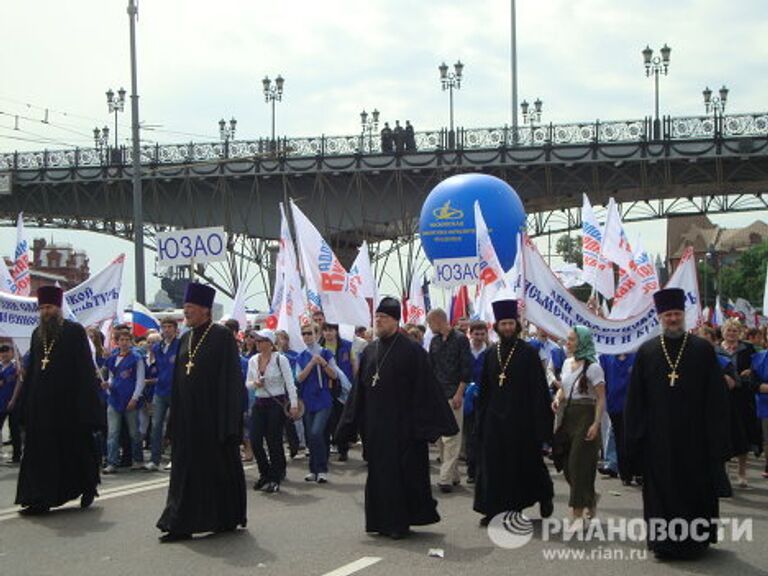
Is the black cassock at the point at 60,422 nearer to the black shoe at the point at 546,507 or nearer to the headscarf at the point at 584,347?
the black shoe at the point at 546,507

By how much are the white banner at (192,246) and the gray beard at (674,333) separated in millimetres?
7775

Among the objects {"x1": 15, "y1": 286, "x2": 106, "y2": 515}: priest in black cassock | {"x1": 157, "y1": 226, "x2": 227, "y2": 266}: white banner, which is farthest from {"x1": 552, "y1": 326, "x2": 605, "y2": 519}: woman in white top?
{"x1": 157, "y1": 226, "x2": 227, "y2": 266}: white banner

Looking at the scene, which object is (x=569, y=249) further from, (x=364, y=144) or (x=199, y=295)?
(x=199, y=295)

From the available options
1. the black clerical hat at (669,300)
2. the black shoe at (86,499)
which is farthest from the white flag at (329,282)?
the black clerical hat at (669,300)

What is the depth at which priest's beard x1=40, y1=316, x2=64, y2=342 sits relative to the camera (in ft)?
33.8

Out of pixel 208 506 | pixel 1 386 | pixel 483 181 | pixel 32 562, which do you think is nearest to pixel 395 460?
pixel 208 506

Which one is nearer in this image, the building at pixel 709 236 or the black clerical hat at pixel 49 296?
the black clerical hat at pixel 49 296

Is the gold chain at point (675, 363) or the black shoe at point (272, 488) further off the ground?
the gold chain at point (675, 363)

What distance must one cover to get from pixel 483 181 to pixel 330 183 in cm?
1675

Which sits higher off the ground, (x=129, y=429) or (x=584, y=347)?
(x=584, y=347)

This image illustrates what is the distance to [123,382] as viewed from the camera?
45.8 feet

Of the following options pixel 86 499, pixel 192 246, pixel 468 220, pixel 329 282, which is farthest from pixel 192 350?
pixel 468 220

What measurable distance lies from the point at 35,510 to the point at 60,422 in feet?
2.69

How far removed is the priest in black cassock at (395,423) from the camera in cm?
887
